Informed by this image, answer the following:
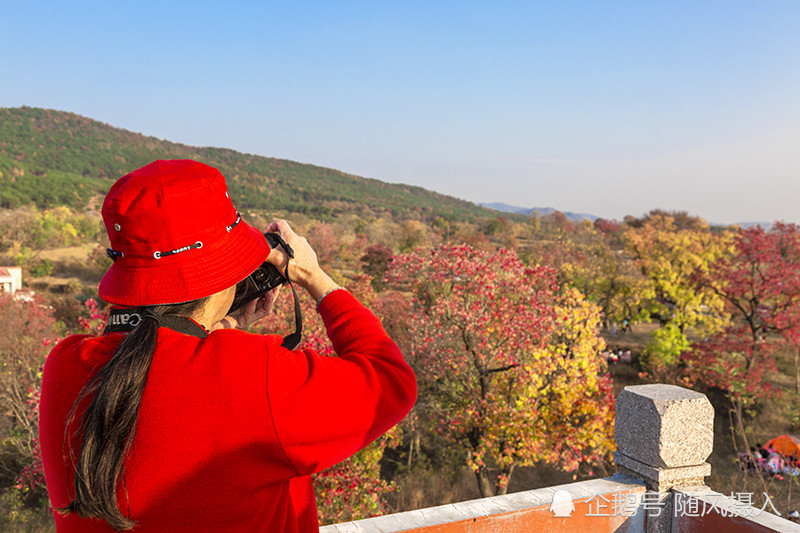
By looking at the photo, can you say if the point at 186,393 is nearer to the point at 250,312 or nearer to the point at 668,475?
the point at 250,312

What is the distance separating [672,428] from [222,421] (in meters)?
3.08

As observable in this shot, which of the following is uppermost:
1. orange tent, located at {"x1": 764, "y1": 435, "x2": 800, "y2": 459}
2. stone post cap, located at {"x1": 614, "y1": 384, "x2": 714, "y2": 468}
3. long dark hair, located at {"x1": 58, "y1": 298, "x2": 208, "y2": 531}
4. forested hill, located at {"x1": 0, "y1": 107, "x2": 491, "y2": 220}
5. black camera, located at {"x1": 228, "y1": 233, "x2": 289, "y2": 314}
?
forested hill, located at {"x1": 0, "y1": 107, "x2": 491, "y2": 220}

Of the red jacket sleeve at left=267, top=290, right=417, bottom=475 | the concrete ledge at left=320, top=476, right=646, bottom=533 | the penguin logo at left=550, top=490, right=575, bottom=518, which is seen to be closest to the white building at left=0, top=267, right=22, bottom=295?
the concrete ledge at left=320, top=476, right=646, bottom=533

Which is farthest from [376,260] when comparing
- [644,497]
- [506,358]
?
[644,497]

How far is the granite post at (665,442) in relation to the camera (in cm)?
318

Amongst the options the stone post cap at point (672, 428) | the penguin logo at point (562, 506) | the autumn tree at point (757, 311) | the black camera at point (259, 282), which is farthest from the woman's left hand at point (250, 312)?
the autumn tree at point (757, 311)

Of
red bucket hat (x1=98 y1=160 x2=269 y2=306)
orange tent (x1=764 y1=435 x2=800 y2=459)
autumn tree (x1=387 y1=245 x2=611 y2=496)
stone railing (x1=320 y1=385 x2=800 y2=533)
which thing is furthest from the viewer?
orange tent (x1=764 y1=435 x2=800 y2=459)

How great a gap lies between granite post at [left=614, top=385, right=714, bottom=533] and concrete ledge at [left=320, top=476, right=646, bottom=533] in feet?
0.33

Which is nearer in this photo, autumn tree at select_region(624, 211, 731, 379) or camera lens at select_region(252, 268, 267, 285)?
camera lens at select_region(252, 268, 267, 285)

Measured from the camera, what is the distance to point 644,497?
10.8 feet

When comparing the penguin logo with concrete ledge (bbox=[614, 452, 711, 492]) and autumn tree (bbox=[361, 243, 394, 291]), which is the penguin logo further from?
autumn tree (bbox=[361, 243, 394, 291])

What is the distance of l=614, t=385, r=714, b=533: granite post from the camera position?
10.4ft

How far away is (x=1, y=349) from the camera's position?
1074 cm

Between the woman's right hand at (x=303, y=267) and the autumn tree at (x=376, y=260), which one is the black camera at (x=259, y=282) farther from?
the autumn tree at (x=376, y=260)
